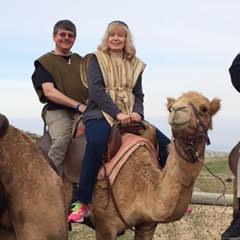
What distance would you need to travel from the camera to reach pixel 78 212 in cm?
580

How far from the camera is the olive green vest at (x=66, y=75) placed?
6512mm

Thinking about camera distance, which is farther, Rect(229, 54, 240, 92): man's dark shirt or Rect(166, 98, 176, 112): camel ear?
Rect(166, 98, 176, 112): camel ear

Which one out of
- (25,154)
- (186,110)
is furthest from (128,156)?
(25,154)

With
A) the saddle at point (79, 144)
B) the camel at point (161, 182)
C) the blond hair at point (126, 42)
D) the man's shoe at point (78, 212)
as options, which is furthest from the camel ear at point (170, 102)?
the man's shoe at point (78, 212)

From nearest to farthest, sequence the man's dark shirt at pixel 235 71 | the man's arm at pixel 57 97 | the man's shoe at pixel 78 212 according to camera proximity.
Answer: the man's dark shirt at pixel 235 71 → the man's shoe at pixel 78 212 → the man's arm at pixel 57 97

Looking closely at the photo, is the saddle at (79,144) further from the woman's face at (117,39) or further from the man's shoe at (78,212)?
the woman's face at (117,39)

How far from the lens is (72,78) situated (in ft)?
21.5

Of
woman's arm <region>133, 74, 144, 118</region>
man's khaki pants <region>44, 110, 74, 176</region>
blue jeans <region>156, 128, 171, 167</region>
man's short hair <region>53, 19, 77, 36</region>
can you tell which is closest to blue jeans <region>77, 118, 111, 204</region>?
man's khaki pants <region>44, 110, 74, 176</region>

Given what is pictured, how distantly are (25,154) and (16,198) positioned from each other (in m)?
0.18

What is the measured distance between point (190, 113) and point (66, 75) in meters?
2.06

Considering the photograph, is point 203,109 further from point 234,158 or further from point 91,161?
point 91,161

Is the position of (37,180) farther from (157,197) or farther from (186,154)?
(157,197)

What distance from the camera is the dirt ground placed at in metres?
8.84

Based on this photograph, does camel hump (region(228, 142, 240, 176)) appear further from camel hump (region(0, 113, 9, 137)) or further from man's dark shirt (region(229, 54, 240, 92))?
camel hump (region(0, 113, 9, 137))
